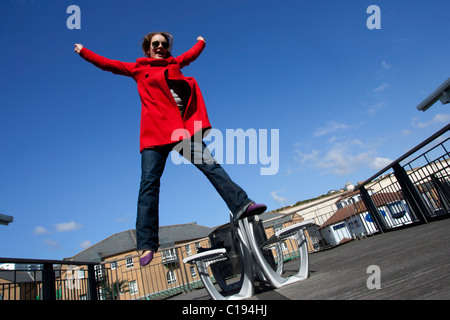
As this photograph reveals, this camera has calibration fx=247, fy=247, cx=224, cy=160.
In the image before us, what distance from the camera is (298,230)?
1.89m

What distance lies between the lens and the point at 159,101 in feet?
6.23

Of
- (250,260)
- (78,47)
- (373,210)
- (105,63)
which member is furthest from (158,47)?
(373,210)

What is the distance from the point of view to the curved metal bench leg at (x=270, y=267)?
5.71ft

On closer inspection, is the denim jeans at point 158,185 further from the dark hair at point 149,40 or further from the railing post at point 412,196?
the railing post at point 412,196

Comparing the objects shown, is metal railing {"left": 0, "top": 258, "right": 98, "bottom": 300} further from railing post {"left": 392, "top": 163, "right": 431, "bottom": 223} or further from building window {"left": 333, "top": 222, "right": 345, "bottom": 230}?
building window {"left": 333, "top": 222, "right": 345, "bottom": 230}

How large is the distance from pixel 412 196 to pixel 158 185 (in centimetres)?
529

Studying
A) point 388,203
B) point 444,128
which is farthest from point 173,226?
point 444,128

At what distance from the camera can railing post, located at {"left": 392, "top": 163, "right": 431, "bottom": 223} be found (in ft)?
15.4

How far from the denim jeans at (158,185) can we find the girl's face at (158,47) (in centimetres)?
98

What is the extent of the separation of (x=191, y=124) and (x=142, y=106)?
1.43 ft

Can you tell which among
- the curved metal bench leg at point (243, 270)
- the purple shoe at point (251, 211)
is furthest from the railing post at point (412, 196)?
the purple shoe at point (251, 211)

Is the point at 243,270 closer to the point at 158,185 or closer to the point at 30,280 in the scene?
the point at 158,185
